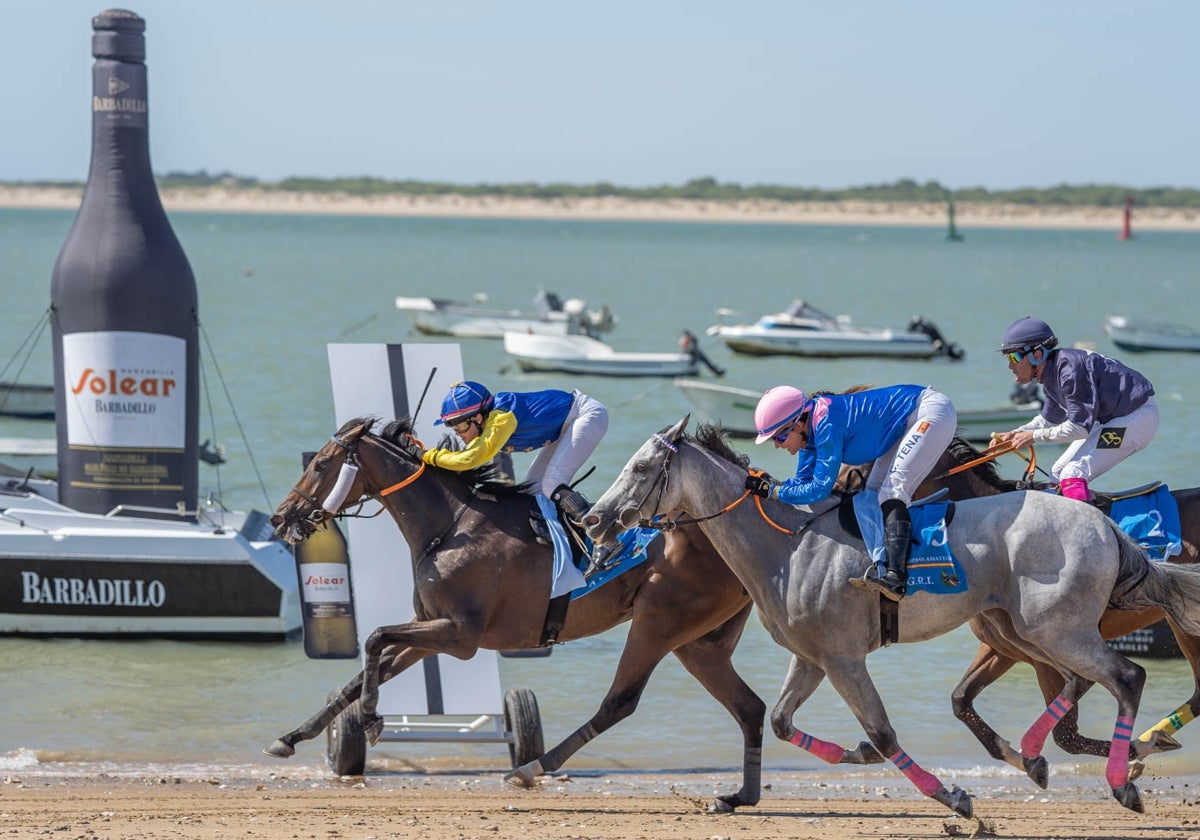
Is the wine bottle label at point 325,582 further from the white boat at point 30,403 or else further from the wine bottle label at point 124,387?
the white boat at point 30,403

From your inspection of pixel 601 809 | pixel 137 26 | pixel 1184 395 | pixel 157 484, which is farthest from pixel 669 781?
pixel 1184 395

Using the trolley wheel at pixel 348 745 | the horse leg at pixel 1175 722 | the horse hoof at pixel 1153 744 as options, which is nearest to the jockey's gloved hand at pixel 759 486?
the horse leg at pixel 1175 722

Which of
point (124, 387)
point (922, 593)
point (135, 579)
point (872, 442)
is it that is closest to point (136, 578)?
point (135, 579)

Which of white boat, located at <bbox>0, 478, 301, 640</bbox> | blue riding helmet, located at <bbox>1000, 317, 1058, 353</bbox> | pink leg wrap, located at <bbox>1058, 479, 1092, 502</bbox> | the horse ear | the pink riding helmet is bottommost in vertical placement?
white boat, located at <bbox>0, 478, 301, 640</bbox>

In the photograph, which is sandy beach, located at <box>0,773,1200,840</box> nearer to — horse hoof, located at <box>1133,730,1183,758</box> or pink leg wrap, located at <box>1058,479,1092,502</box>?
horse hoof, located at <box>1133,730,1183,758</box>

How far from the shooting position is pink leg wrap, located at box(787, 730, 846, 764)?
981cm

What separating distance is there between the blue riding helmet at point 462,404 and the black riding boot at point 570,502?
0.66 m

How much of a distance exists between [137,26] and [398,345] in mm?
5453

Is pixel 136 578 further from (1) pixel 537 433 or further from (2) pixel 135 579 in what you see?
(1) pixel 537 433

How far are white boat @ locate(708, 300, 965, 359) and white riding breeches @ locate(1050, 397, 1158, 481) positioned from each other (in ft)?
121

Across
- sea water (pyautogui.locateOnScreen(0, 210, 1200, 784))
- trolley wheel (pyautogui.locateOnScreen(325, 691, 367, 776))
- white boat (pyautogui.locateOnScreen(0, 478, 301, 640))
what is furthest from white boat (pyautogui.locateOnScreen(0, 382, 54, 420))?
trolley wheel (pyautogui.locateOnScreen(325, 691, 367, 776))

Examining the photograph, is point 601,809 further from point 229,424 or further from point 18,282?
point 18,282

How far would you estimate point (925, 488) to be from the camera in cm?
1001

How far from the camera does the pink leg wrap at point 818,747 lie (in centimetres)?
981
